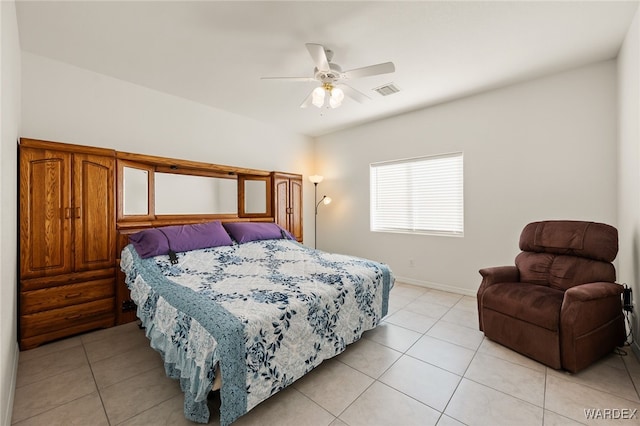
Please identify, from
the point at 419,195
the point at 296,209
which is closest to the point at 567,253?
the point at 419,195

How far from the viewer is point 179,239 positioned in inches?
112

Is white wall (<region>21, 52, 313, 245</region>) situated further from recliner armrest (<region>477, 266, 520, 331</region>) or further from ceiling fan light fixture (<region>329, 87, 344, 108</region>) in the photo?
recliner armrest (<region>477, 266, 520, 331</region>)

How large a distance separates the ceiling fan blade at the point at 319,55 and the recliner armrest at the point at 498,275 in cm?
237

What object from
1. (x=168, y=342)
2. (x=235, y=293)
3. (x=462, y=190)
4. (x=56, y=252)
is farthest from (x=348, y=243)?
(x=56, y=252)

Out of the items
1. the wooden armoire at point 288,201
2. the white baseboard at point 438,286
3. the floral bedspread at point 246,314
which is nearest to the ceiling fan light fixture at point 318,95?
the floral bedspread at point 246,314

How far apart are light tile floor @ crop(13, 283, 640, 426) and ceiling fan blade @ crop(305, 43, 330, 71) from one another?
2.45m

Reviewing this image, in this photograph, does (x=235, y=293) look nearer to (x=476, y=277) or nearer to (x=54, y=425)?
(x=54, y=425)

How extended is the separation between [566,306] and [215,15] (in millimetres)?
3451

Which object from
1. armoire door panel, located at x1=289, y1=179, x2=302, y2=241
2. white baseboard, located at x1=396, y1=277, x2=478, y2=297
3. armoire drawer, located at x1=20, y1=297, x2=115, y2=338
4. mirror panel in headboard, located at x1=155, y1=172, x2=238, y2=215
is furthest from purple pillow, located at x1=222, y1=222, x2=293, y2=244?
white baseboard, located at x1=396, y1=277, x2=478, y2=297

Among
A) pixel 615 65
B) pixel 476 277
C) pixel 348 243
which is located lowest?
pixel 476 277

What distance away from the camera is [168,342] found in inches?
67.9

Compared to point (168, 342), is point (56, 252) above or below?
above

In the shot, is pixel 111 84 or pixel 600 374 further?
pixel 111 84

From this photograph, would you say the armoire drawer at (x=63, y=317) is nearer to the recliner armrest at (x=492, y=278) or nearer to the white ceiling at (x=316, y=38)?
the white ceiling at (x=316, y=38)
